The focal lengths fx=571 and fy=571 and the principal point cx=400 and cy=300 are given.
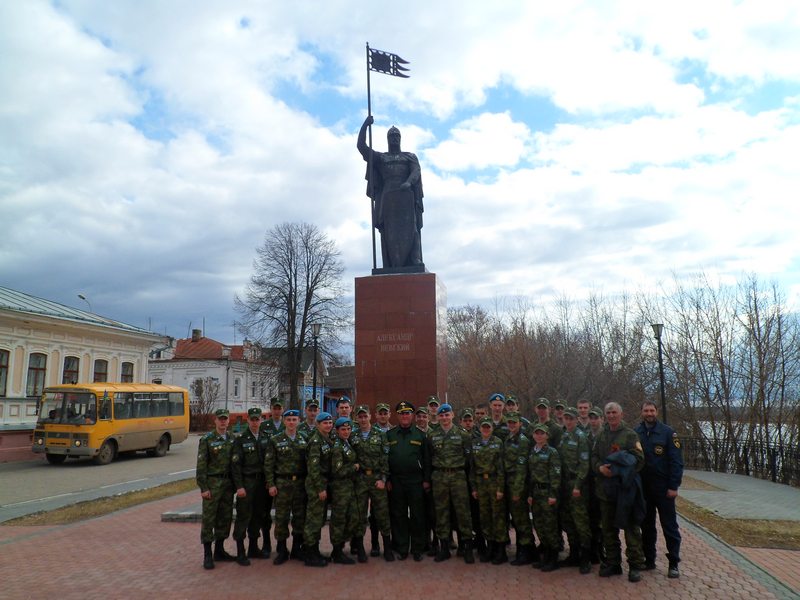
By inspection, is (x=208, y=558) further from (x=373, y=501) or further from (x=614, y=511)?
(x=614, y=511)

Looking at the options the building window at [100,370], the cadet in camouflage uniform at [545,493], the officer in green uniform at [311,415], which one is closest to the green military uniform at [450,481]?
the cadet in camouflage uniform at [545,493]

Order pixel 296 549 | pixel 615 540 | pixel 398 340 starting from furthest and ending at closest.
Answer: pixel 398 340 < pixel 296 549 < pixel 615 540

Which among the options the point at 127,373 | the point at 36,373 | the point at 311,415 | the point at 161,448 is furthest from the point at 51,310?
the point at 311,415

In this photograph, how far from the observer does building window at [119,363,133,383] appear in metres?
26.8

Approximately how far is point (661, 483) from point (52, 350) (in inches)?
955

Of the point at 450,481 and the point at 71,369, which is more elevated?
the point at 71,369

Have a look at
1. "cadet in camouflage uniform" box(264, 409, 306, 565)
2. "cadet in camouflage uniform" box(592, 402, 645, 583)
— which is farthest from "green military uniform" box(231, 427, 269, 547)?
"cadet in camouflage uniform" box(592, 402, 645, 583)

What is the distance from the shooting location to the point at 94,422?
17.5 metres

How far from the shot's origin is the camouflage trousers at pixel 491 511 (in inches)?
228

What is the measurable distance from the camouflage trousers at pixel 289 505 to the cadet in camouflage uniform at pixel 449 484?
139 cm

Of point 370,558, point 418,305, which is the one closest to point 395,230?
point 418,305

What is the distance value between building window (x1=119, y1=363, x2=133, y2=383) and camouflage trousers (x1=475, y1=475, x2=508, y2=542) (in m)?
24.9

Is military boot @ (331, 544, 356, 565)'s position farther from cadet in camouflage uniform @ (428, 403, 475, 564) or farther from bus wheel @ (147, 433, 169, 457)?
bus wheel @ (147, 433, 169, 457)

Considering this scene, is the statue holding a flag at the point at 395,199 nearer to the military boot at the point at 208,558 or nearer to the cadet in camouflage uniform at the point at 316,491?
the cadet in camouflage uniform at the point at 316,491
